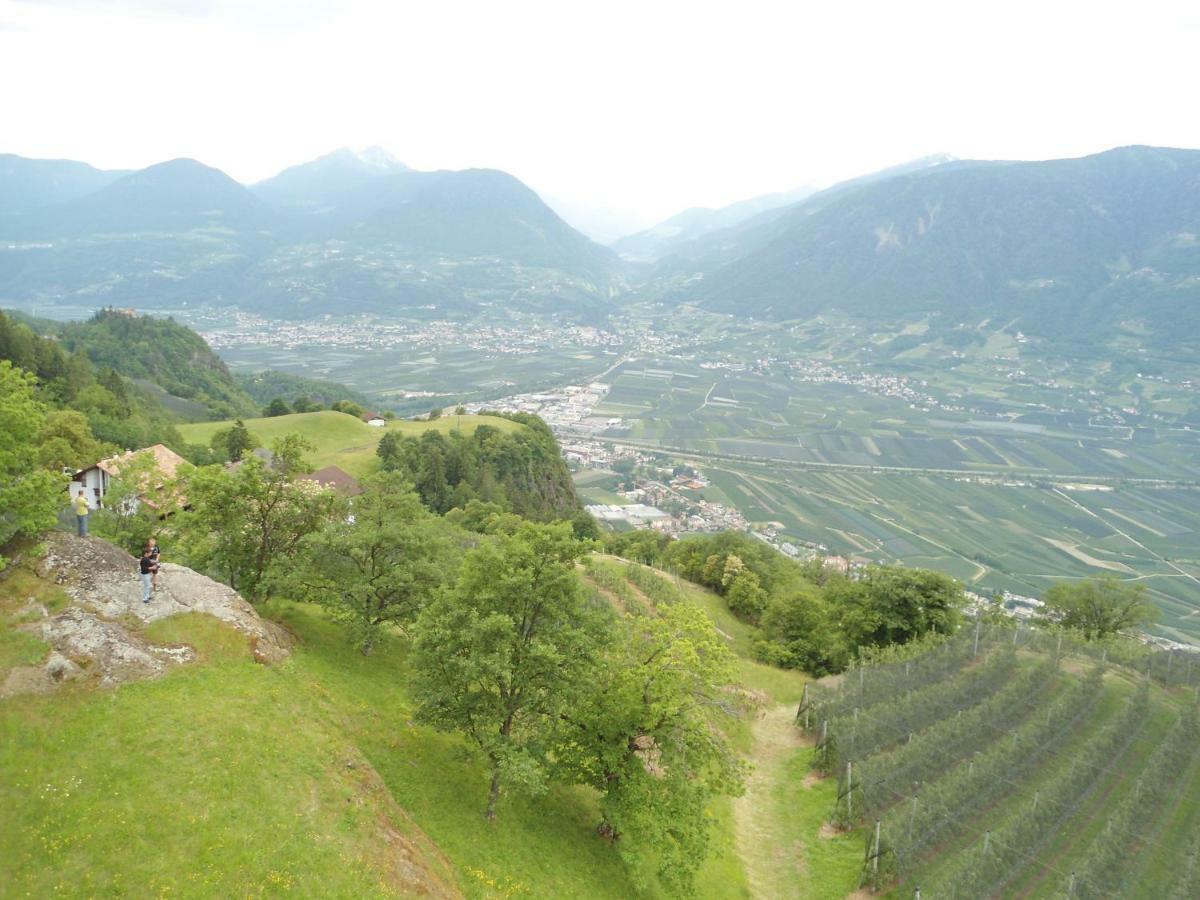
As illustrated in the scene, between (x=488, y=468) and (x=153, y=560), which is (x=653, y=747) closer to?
(x=153, y=560)

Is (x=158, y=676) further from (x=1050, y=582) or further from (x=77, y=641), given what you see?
(x=1050, y=582)

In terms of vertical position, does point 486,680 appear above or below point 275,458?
below

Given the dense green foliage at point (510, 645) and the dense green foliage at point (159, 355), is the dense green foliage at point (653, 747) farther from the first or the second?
the dense green foliage at point (159, 355)

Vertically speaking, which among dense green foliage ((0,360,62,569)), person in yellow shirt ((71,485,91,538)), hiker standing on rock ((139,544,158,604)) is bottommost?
hiker standing on rock ((139,544,158,604))

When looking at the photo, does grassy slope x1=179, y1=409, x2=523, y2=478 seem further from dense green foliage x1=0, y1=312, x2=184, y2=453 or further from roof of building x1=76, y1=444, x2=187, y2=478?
roof of building x1=76, y1=444, x2=187, y2=478

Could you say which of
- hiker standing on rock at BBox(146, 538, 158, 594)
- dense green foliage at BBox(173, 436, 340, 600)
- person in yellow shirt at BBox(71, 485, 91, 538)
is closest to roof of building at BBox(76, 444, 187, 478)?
dense green foliage at BBox(173, 436, 340, 600)

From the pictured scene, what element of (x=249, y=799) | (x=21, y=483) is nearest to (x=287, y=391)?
(x=21, y=483)

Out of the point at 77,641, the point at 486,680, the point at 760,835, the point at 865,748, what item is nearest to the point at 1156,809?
the point at 865,748
